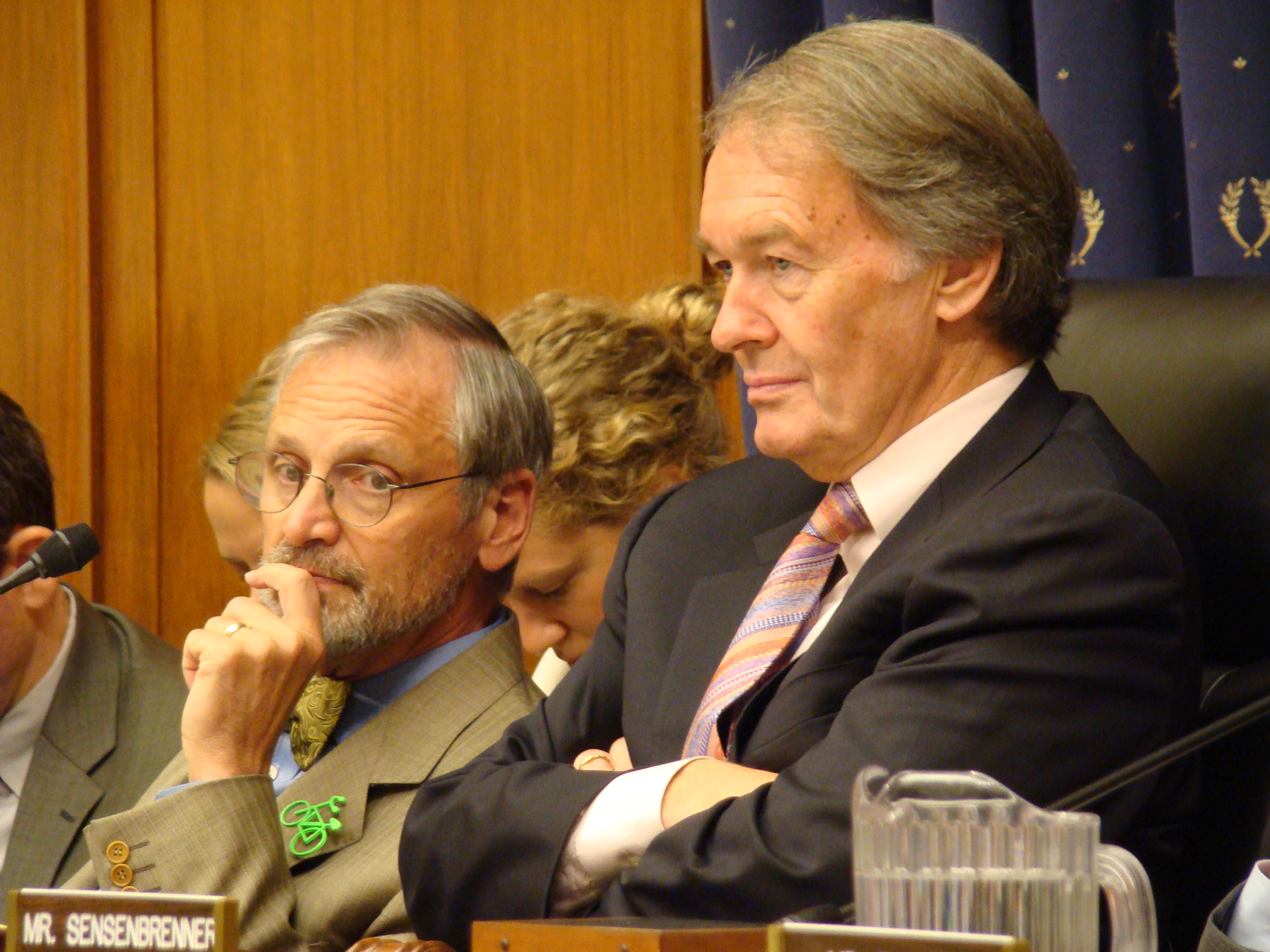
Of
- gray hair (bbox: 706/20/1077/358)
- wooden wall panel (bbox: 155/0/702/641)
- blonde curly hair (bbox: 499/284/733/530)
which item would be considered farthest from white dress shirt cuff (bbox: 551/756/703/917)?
wooden wall panel (bbox: 155/0/702/641)

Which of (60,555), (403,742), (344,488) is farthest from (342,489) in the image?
(60,555)

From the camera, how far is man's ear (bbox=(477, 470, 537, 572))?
1.96m

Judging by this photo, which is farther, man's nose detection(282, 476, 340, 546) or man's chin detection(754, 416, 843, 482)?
man's nose detection(282, 476, 340, 546)

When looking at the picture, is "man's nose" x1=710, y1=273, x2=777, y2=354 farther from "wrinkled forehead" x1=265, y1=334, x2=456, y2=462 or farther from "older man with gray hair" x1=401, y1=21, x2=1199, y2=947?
"wrinkled forehead" x1=265, y1=334, x2=456, y2=462

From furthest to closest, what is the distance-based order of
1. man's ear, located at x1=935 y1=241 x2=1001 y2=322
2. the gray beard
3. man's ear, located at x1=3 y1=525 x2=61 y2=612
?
man's ear, located at x1=3 y1=525 x2=61 y2=612
the gray beard
man's ear, located at x1=935 y1=241 x2=1001 y2=322

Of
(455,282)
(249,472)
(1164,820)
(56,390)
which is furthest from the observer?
(56,390)

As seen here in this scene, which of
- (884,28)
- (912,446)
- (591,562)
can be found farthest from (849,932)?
(591,562)

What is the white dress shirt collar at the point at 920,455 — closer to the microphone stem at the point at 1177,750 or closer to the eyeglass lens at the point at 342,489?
the microphone stem at the point at 1177,750

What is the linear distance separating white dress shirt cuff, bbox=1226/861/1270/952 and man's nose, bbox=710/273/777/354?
0.69 meters

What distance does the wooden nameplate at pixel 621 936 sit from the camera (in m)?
0.85

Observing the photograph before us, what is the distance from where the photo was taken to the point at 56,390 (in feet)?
10.5

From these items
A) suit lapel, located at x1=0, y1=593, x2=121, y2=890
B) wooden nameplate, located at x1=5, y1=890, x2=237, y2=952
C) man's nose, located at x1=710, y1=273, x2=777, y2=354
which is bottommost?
suit lapel, located at x1=0, y1=593, x2=121, y2=890

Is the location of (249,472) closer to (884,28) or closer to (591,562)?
(591,562)

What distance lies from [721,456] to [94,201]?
1.49 m
